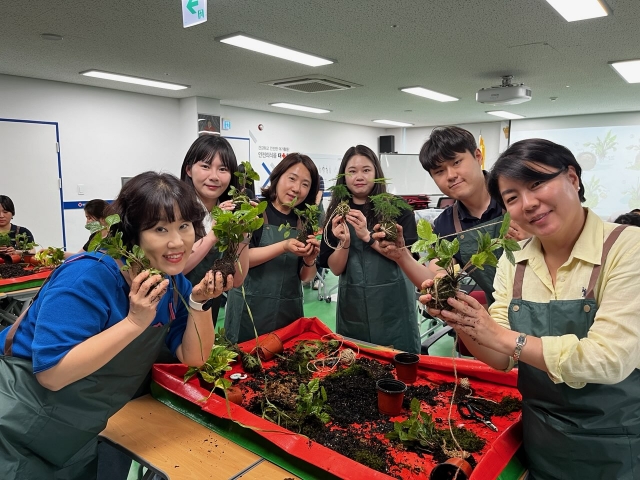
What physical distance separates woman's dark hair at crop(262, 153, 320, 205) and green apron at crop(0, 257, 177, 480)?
1327mm

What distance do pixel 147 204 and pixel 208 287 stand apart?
35cm

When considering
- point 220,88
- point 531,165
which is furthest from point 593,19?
point 220,88

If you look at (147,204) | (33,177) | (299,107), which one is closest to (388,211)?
(147,204)

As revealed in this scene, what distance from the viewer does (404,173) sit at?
11.4 metres

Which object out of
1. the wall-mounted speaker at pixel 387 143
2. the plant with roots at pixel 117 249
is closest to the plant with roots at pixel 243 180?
the plant with roots at pixel 117 249

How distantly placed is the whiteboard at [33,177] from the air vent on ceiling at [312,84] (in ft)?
10.7

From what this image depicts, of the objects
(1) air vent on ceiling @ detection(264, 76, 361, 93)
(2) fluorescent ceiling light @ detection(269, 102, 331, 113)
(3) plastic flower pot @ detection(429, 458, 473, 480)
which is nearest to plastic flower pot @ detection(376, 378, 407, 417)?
(3) plastic flower pot @ detection(429, 458, 473, 480)

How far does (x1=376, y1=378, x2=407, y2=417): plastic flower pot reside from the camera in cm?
147

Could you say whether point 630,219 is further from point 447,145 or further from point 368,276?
point 368,276

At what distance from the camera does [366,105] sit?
822cm

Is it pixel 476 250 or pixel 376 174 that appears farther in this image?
pixel 376 174

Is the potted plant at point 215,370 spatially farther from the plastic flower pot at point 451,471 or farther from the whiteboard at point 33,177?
the whiteboard at point 33,177

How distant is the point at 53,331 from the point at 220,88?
6.15 meters

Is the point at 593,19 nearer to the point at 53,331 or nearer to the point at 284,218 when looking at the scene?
the point at 284,218
